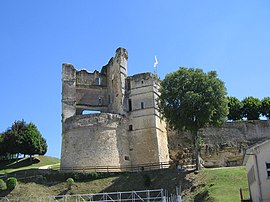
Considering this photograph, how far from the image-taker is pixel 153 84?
42562mm

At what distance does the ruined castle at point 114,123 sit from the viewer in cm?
3884

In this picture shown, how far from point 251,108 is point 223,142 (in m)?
13.2

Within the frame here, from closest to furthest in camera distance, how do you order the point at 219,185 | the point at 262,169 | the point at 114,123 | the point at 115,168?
the point at 262,169, the point at 219,185, the point at 115,168, the point at 114,123

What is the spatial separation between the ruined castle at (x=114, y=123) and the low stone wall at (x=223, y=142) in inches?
78.0

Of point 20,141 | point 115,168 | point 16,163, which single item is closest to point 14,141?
point 20,141

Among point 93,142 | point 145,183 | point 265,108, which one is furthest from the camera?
point 265,108

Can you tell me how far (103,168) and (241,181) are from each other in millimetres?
15455

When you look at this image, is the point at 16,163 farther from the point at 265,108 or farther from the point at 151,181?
the point at 265,108

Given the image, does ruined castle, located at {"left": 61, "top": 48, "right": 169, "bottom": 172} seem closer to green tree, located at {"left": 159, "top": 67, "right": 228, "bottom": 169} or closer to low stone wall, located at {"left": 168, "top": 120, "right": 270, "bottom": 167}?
low stone wall, located at {"left": 168, "top": 120, "right": 270, "bottom": 167}

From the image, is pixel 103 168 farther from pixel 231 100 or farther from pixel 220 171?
pixel 231 100

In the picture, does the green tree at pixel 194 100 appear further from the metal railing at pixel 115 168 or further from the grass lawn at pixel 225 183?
the metal railing at pixel 115 168

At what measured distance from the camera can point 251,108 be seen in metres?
55.3

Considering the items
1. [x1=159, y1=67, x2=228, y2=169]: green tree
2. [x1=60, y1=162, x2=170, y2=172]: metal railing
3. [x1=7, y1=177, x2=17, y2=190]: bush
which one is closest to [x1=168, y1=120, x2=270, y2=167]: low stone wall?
[x1=60, y1=162, x2=170, y2=172]: metal railing

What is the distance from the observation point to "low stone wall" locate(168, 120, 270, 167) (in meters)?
43.4
